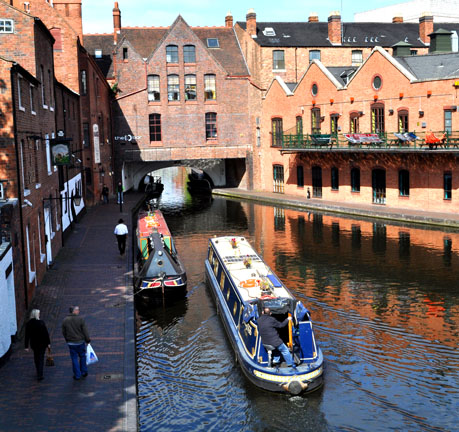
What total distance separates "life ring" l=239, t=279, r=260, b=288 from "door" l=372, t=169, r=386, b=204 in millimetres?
22558

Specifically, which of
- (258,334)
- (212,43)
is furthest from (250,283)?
(212,43)

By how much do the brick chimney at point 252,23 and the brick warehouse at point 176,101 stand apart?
3034 mm

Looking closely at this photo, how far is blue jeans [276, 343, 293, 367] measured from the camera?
12016mm

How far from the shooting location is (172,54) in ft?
150

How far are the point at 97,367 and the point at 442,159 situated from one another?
80.8 ft

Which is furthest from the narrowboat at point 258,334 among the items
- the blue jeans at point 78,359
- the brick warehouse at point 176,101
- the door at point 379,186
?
the brick warehouse at point 176,101

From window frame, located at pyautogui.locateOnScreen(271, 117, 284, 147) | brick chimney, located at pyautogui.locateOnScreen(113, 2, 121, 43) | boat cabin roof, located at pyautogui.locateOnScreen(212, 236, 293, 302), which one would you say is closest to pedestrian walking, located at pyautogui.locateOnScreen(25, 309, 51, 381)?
boat cabin roof, located at pyautogui.locateOnScreen(212, 236, 293, 302)

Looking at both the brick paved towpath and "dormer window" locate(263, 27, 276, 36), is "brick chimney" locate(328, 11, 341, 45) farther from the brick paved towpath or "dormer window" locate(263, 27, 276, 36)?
the brick paved towpath

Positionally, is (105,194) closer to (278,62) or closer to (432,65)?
(278,62)

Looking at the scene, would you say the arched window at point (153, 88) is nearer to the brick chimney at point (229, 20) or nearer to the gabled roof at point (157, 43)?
the gabled roof at point (157, 43)

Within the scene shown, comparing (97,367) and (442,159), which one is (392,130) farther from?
(97,367)

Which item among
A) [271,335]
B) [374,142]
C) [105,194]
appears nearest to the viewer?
[271,335]

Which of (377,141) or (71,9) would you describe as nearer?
(377,141)

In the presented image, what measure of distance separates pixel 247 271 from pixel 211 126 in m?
32.0
